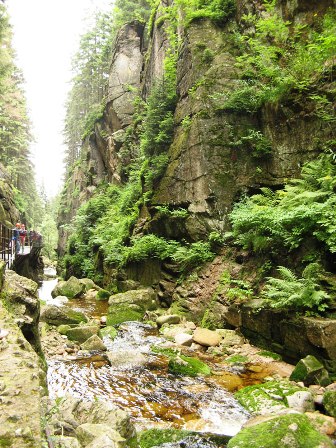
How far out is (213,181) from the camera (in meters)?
12.9

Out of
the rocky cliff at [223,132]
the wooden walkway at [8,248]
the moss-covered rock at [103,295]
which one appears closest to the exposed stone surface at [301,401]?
the rocky cliff at [223,132]

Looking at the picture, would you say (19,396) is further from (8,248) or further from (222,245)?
(8,248)

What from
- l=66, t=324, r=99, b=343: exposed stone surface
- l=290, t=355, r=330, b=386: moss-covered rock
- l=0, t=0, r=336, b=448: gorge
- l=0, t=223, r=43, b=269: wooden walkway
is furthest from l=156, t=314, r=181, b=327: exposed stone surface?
l=0, t=223, r=43, b=269: wooden walkway

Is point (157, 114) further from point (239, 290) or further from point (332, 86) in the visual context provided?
point (239, 290)

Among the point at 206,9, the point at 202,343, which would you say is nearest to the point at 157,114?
the point at 206,9

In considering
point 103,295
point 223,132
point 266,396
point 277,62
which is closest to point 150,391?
point 266,396

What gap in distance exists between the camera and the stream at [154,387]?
5340mm

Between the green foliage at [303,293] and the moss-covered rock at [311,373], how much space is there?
108 cm

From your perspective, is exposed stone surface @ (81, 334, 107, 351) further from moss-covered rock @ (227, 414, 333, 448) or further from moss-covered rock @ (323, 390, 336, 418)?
moss-covered rock @ (323, 390, 336, 418)

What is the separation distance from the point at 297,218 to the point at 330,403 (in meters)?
4.52

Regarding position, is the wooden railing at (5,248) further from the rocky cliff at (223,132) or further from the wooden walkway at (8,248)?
the rocky cliff at (223,132)

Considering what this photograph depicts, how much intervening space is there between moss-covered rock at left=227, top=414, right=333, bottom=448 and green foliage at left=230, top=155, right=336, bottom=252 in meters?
4.13

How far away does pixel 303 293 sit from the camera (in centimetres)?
700

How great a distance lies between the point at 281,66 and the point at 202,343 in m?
11.0
